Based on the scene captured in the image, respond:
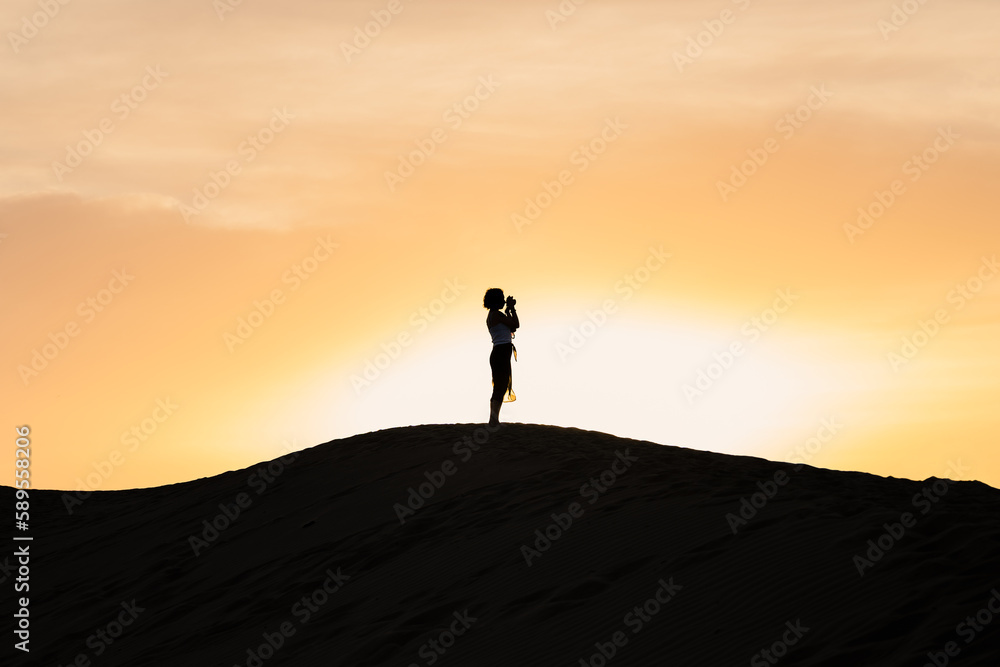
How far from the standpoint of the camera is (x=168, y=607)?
11.6 metres

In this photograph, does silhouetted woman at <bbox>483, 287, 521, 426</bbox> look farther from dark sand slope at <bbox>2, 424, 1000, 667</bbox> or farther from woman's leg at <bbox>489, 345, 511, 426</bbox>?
dark sand slope at <bbox>2, 424, 1000, 667</bbox>

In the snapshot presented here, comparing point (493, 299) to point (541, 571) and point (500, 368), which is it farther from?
point (541, 571)

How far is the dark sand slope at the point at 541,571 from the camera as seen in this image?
300 inches

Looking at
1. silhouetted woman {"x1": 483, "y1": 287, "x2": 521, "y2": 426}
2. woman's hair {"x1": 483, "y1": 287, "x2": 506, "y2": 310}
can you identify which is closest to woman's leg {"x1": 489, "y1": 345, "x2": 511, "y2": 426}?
silhouetted woman {"x1": 483, "y1": 287, "x2": 521, "y2": 426}

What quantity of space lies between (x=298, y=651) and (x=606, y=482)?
14.9 feet

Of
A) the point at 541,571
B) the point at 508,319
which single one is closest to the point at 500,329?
the point at 508,319

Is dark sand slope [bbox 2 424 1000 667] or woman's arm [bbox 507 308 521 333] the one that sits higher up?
woman's arm [bbox 507 308 521 333]

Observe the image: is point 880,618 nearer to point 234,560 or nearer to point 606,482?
point 606,482

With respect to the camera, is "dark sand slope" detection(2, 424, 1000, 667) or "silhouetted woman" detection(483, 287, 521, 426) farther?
"silhouetted woman" detection(483, 287, 521, 426)

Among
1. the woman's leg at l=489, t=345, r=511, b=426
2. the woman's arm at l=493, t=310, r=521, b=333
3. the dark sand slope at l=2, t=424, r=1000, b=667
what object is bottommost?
the dark sand slope at l=2, t=424, r=1000, b=667

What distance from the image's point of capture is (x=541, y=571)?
31.7 ft

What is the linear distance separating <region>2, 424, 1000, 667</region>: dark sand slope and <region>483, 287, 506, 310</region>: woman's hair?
6.85 ft

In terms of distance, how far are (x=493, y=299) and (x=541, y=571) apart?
6.21 metres

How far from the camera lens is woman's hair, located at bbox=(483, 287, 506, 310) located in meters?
15.2
